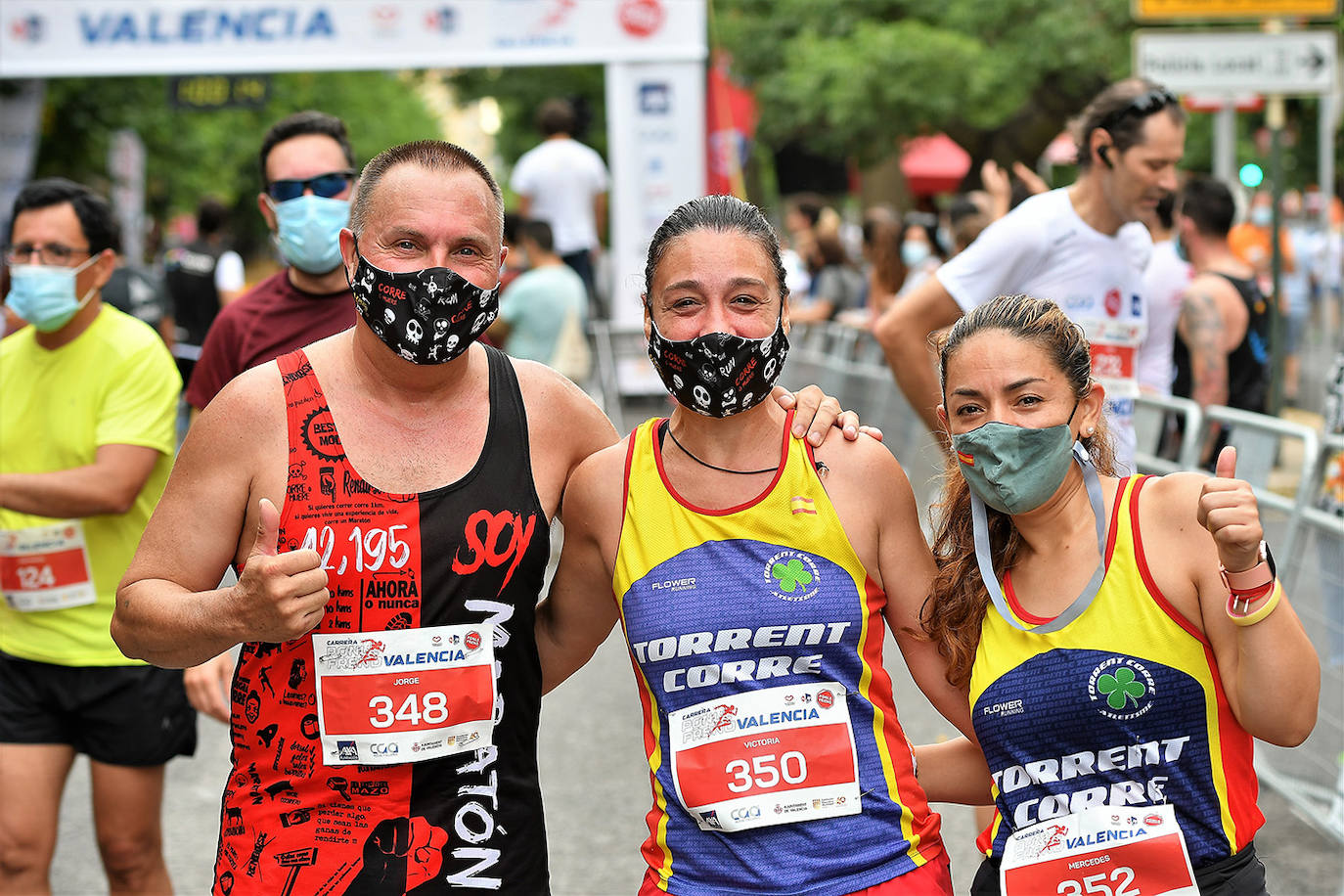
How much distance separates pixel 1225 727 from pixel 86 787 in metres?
5.01

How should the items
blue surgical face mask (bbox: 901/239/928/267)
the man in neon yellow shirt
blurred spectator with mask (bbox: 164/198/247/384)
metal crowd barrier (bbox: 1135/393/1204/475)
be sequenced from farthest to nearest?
blue surgical face mask (bbox: 901/239/928/267) → blurred spectator with mask (bbox: 164/198/247/384) → metal crowd barrier (bbox: 1135/393/1204/475) → the man in neon yellow shirt

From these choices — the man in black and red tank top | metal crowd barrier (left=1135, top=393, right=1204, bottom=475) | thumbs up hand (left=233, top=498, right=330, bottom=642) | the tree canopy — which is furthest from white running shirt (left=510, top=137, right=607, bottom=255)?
the tree canopy

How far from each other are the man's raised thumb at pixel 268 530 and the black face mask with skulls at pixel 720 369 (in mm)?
746

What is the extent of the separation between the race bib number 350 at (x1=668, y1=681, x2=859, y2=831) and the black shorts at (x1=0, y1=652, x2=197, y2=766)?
2.07 m

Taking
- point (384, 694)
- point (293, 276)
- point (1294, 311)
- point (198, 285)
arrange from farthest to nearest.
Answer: point (1294, 311)
point (198, 285)
point (293, 276)
point (384, 694)

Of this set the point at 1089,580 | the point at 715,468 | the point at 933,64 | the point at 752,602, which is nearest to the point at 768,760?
the point at 752,602

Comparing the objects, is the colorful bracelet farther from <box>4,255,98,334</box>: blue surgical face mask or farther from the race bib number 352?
<box>4,255,98,334</box>: blue surgical face mask

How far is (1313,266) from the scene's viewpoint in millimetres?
28859

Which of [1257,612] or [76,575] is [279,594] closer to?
[1257,612]

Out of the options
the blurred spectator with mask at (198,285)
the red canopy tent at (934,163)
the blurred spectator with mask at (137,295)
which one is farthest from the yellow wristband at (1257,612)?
the red canopy tent at (934,163)

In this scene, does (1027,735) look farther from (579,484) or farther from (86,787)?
(86,787)

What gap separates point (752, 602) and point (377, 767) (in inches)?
30.4

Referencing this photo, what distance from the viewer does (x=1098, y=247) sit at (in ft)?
15.5

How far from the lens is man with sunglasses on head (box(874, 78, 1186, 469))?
15.3ft
